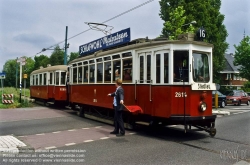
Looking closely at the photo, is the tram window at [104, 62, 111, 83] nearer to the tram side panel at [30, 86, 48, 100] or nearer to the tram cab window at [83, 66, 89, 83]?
the tram cab window at [83, 66, 89, 83]

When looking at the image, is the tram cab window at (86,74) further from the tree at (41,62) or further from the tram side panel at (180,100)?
the tree at (41,62)

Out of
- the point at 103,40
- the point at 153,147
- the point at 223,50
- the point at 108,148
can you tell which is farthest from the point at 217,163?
the point at 223,50

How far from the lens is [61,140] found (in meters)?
9.70

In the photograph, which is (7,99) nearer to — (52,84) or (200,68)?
(52,84)

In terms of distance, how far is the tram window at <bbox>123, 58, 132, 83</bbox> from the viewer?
36.8 feet

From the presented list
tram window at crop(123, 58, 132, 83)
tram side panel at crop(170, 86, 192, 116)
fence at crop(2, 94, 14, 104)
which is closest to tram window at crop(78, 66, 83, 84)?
tram window at crop(123, 58, 132, 83)

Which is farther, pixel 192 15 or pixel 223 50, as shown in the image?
pixel 223 50

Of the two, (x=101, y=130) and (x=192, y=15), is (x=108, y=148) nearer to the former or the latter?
(x=101, y=130)

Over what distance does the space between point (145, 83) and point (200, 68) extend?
1.87 metres

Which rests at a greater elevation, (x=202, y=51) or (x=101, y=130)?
(x=202, y=51)

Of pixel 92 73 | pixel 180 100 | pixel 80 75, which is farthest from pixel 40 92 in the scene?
pixel 180 100

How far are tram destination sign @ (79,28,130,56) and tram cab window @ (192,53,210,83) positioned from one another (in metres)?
3.80

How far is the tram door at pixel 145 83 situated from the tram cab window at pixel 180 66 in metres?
0.96

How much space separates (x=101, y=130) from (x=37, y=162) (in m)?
4.70
